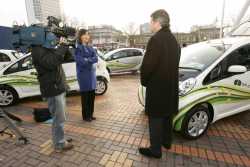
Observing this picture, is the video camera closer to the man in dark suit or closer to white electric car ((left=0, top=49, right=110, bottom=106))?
the man in dark suit

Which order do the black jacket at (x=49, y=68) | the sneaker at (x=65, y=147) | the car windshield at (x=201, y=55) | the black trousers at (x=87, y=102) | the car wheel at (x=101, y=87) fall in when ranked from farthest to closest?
the car wheel at (x=101, y=87) < the black trousers at (x=87, y=102) < the car windshield at (x=201, y=55) < the sneaker at (x=65, y=147) < the black jacket at (x=49, y=68)

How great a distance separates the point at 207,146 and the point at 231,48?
1816 millimetres

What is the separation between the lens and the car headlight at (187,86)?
318cm

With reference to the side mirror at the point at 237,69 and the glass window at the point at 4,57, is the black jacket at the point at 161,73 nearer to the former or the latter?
the side mirror at the point at 237,69

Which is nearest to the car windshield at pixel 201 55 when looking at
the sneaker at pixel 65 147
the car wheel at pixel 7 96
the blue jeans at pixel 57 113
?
the blue jeans at pixel 57 113

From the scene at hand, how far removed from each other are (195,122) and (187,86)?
0.62 metres

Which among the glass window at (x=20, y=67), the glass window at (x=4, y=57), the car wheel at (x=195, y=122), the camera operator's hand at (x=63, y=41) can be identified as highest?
the camera operator's hand at (x=63, y=41)

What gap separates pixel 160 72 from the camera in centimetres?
236

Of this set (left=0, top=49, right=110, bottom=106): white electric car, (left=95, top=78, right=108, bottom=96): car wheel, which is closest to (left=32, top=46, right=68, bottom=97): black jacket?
(left=0, top=49, right=110, bottom=106): white electric car

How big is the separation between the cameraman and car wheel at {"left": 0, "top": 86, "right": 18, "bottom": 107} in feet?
10.9

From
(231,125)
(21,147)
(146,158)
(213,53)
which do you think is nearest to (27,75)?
(21,147)

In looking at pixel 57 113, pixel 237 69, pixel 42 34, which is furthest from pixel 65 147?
Result: pixel 237 69

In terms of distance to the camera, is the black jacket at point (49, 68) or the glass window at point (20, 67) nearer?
the black jacket at point (49, 68)

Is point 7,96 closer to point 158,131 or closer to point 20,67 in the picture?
point 20,67
